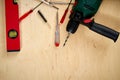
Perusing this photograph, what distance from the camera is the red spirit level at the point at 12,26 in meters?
1.02

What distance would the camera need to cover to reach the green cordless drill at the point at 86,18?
1029 millimetres

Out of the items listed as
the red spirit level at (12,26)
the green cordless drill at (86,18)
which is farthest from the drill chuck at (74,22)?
the red spirit level at (12,26)

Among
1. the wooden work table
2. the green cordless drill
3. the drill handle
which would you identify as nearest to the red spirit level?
the wooden work table

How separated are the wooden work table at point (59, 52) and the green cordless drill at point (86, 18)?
7 cm

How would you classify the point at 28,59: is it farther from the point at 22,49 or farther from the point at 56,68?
the point at 56,68

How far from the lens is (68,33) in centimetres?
112

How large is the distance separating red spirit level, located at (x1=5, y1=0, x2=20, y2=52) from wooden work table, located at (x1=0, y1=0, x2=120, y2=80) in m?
0.03

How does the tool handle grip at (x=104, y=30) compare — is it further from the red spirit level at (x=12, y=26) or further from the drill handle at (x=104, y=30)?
the red spirit level at (x=12, y=26)

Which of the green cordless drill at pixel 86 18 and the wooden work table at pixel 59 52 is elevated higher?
the green cordless drill at pixel 86 18

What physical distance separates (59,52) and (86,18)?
0.79 ft

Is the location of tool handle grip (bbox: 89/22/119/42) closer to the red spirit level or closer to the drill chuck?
the drill chuck

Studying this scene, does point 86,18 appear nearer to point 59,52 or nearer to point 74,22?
point 74,22

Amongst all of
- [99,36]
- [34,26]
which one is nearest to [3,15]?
[34,26]

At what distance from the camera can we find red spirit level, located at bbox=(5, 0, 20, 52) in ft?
3.35
